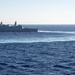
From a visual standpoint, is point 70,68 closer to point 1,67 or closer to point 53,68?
point 53,68

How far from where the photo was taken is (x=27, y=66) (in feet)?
117

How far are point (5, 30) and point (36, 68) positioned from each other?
151 m

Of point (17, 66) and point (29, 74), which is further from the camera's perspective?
point (17, 66)

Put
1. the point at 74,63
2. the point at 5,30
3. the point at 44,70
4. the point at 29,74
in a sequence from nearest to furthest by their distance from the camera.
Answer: the point at 29,74
the point at 44,70
the point at 74,63
the point at 5,30

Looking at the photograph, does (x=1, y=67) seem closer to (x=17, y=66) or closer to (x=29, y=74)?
(x=17, y=66)

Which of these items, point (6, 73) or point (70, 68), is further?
point (70, 68)

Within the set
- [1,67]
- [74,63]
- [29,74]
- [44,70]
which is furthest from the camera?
[74,63]

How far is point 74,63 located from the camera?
126 feet

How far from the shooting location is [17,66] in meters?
35.2

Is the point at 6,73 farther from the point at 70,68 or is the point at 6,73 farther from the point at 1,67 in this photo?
the point at 70,68

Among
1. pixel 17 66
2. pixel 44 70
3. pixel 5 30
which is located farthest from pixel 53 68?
pixel 5 30

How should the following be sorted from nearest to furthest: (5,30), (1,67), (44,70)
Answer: (44,70), (1,67), (5,30)

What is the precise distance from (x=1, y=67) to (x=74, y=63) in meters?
9.27

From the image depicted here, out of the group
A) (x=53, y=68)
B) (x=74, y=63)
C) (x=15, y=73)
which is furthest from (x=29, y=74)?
(x=74, y=63)
